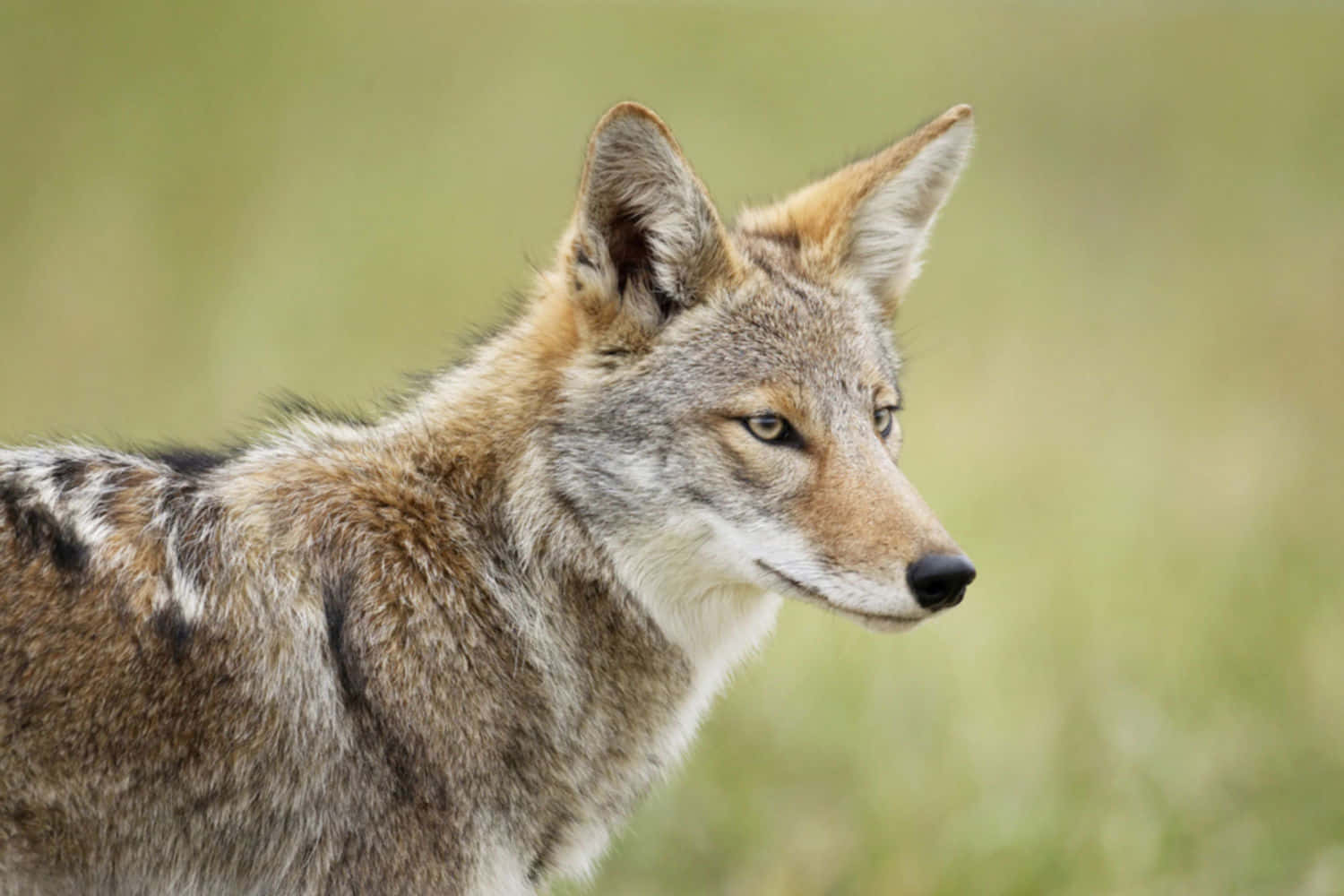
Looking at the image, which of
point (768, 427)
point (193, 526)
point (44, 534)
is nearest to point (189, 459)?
point (193, 526)

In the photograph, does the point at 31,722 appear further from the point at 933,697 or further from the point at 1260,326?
the point at 1260,326

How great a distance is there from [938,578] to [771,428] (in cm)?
78

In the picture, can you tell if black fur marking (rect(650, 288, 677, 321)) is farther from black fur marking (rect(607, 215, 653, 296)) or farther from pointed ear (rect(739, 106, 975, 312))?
pointed ear (rect(739, 106, 975, 312))

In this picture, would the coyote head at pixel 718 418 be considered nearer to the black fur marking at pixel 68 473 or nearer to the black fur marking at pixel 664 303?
the black fur marking at pixel 664 303

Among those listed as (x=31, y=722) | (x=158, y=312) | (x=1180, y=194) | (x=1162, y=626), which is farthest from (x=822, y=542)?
(x=1180, y=194)

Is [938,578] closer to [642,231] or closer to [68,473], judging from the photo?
[642,231]

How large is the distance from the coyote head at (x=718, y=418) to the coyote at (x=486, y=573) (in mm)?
10

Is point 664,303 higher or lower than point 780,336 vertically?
higher

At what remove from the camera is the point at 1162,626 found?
816 centimetres

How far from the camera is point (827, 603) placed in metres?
4.34

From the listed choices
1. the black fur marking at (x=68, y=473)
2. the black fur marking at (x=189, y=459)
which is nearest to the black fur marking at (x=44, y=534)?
the black fur marking at (x=68, y=473)

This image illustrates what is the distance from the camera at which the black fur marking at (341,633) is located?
4.11 m

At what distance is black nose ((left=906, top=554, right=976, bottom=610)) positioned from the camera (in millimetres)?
4133

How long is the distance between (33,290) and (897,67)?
9.98 metres
